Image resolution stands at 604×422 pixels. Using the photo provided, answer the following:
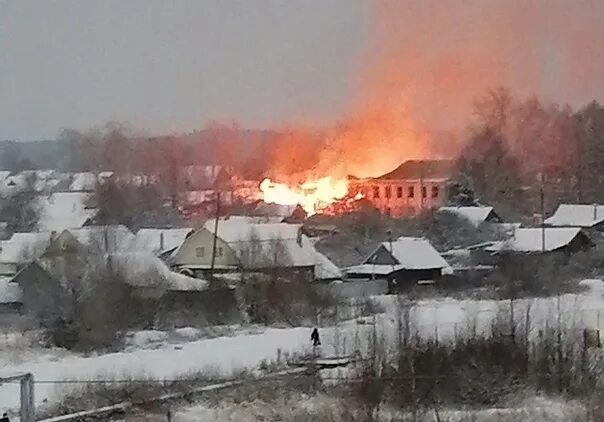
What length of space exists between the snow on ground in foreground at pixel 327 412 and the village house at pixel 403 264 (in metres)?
0.31

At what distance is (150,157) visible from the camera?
2.29 metres

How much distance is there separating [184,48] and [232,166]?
298 mm

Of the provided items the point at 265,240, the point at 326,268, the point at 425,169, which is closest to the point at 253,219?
the point at 265,240

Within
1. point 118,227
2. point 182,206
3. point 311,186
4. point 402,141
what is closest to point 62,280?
point 118,227

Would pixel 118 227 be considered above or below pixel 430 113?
below

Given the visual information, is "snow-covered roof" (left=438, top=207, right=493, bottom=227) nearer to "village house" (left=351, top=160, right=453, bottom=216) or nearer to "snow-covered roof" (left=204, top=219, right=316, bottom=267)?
"village house" (left=351, top=160, right=453, bottom=216)

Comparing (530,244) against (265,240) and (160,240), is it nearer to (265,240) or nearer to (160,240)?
(265,240)

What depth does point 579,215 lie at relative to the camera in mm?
2311

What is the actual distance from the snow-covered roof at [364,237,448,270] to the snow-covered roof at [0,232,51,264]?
0.74 m

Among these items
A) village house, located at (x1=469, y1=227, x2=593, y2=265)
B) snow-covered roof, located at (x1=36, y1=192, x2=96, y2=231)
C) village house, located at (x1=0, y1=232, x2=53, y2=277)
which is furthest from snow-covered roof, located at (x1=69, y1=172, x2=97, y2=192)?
village house, located at (x1=469, y1=227, x2=593, y2=265)

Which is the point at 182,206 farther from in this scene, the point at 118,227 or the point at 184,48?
the point at 184,48

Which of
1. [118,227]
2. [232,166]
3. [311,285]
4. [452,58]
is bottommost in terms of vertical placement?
[311,285]

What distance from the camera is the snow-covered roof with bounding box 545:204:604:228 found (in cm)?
231

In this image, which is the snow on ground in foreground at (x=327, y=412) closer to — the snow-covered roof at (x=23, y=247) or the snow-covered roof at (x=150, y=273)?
the snow-covered roof at (x=150, y=273)
